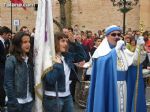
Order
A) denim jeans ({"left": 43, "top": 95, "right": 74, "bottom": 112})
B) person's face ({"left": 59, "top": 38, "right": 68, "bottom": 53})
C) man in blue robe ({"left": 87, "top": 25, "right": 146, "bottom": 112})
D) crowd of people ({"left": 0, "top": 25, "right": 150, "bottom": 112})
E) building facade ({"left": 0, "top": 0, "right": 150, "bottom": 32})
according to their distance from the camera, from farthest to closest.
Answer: building facade ({"left": 0, "top": 0, "right": 150, "bottom": 32}), man in blue robe ({"left": 87, "top": 25, "right": 146, "bottom": 112}), person's face ({"left": 59, "top": 38, "right": 68, "bottom": 53}), denim jeans ({"left": 43, "top": 95, "right": 74, "bottom": 112}), crowd of people ({"left": 0, "top": 25, "right": 150, "bottom": 112})

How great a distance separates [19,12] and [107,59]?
105 ft

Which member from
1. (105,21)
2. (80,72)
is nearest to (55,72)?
(80,72)

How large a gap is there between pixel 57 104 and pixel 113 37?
1.21m

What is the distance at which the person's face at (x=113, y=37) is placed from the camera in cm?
736

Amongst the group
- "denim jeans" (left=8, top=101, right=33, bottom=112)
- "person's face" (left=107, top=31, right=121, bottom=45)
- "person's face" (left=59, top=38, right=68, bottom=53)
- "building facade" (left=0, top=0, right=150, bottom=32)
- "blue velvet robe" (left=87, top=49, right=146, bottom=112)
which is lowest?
"denim jeans" (left=8, top=101, right=33, bottom=112)

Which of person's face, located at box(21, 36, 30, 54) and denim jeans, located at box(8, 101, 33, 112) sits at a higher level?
person's face, located at box(21, 36, 30, 54)

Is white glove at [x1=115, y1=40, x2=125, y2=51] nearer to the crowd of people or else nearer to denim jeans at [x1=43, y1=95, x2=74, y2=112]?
the crowd of people

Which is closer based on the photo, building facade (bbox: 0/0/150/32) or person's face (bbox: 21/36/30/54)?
person's face (bbox: 21/36/30/54)

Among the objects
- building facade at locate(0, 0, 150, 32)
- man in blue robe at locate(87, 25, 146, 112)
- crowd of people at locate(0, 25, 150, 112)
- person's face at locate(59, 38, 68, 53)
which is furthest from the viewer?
building facade at locate(0, 0, 150, 32)

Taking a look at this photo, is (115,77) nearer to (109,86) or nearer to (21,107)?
(109,86)

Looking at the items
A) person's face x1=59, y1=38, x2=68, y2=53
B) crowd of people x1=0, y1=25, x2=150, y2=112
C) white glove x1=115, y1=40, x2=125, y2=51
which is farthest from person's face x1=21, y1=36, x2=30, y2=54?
white glove x1=115, y1=40, x2=125, y2=51

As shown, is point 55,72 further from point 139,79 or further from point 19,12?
point 19,12

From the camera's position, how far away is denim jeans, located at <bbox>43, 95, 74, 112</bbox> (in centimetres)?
704

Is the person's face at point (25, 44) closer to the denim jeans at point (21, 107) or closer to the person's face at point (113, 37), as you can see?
the denim jeans at point (21, 107)
